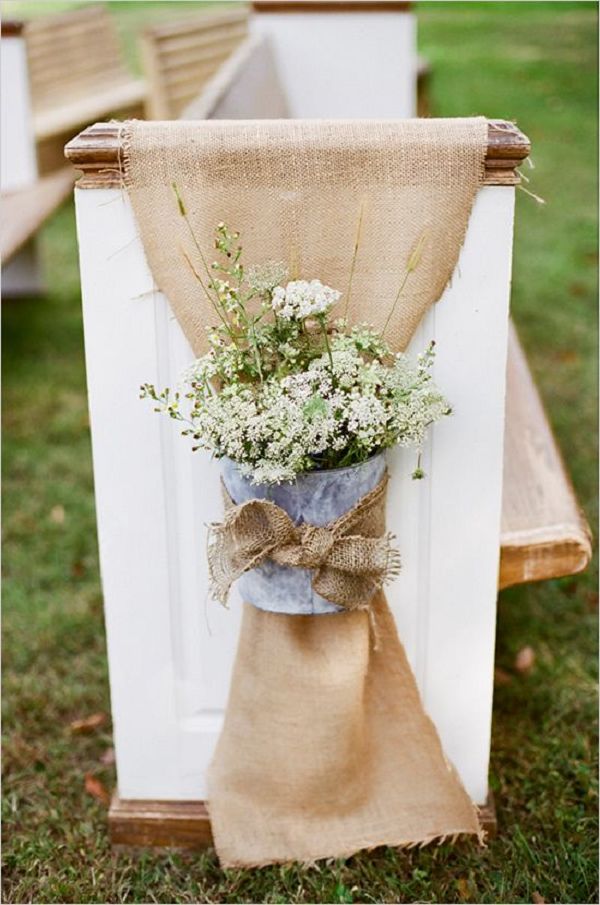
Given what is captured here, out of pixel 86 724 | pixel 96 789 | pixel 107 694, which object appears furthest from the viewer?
pixel 107 694

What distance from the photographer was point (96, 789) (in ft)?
8.66

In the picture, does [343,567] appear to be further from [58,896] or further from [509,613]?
[509,613]

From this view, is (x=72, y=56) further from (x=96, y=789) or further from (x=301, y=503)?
(x=301, y=503)

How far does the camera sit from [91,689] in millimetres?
3033

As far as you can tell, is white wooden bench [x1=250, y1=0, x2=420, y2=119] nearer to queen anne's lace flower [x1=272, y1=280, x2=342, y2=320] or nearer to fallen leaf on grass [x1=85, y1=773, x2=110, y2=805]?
fallen leaf on grass [x1=85, y1=773, x2=110, y2=805]

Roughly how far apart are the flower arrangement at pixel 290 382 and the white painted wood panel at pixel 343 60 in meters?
3.73

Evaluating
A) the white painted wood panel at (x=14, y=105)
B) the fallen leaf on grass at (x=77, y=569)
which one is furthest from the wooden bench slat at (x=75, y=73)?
the fallen leaf on grass at (x=77, y=569)

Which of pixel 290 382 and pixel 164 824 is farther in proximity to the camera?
pixel 164 824

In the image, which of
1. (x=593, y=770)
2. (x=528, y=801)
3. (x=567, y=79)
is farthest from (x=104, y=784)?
(x=567, y=79)

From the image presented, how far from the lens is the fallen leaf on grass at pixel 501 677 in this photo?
3.00 meters

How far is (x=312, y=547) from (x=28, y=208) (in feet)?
11.6

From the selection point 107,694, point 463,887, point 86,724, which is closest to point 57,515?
point 107,694

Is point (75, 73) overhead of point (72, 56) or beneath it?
beneath

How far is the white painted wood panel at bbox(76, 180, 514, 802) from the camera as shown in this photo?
2018 mm
